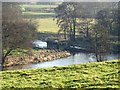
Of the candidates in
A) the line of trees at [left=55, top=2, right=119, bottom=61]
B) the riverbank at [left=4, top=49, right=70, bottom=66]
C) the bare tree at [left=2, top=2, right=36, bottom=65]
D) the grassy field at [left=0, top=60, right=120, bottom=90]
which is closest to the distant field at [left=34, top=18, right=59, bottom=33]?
the line of trees at [left=55, top=2, right=119, bottom=61]

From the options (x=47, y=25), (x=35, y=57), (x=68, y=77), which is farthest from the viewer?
(x=35, y=57)

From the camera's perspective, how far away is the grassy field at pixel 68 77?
264 centimetres

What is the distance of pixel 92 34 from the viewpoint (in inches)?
232

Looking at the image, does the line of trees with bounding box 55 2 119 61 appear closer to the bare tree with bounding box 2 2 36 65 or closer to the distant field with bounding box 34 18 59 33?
the distant field with bounding box 34 18 59 33

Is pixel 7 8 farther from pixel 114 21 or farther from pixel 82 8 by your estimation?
pixel 114 21

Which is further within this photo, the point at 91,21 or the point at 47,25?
the point at 91,21

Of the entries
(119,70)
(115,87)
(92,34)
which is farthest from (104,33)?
(115,87)

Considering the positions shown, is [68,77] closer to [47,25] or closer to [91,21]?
[47,25]

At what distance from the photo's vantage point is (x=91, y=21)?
5.00 metres

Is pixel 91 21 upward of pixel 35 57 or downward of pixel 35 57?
upward

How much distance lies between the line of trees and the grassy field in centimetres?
95

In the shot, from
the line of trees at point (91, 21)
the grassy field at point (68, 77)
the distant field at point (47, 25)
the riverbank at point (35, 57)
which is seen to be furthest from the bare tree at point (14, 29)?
the grassy field at point (68, 77)

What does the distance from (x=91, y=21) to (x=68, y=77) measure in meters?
2.27

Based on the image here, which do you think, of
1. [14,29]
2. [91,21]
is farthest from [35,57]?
[91,21]
